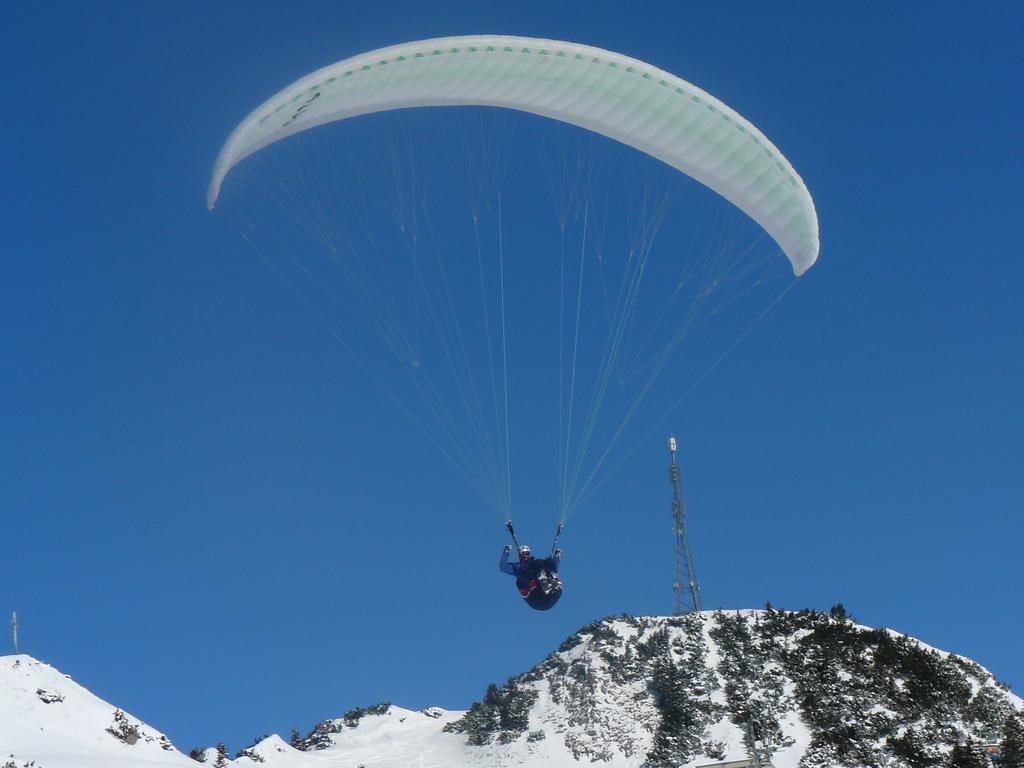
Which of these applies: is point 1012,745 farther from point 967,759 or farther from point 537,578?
point 537,578

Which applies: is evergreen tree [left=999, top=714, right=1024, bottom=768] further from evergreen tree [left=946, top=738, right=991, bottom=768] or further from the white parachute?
the white parachute

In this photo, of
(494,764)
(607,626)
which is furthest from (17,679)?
(607,626)

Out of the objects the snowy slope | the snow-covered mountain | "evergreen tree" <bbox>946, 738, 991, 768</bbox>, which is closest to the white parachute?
"evergreen tree" <bbox>946, 738, 991, 768</bbox>

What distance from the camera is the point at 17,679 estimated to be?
45.6 metres

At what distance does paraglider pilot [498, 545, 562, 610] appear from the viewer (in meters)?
25.9

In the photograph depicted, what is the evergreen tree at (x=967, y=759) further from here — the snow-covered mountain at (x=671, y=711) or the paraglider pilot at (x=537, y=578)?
the paraglider pilot at (x=537, y=578)

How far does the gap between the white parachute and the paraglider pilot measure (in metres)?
9.06

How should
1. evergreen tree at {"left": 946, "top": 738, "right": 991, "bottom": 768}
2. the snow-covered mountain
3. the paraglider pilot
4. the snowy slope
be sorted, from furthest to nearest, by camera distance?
the snow-covered mountain < the snowy slope < evergreen tree at {"left": 946, "top": 738, "right": 991, "bottom": 768} < the paraglider pilot

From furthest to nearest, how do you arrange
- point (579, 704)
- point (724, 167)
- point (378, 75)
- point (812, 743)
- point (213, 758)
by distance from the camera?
point (579, 704), point (213, 758), point (812, 743), point (724, 167), point (378, 75)

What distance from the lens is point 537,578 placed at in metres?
25.9

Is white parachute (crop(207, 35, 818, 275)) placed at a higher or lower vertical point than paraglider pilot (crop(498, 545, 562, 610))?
higher

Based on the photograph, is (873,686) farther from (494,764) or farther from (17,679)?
(17,679)

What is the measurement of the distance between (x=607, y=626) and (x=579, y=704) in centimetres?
826

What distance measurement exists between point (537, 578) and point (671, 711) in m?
41.1
